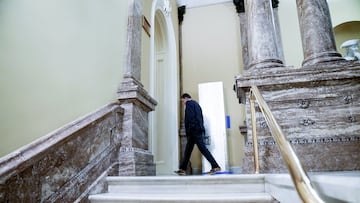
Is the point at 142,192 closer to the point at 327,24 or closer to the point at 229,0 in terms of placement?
the point at 327,24

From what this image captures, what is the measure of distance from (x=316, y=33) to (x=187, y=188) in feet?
7.84

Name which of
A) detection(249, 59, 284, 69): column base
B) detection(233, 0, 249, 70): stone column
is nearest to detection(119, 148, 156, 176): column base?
detection(249, 59, 284, 69): column base

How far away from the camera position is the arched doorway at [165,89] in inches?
221

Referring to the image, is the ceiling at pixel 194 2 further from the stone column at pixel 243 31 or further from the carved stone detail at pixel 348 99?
the carved stone detail at pixel 348 99

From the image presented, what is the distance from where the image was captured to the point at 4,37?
126 inches

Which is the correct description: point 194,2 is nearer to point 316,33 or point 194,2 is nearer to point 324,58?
point 316,33

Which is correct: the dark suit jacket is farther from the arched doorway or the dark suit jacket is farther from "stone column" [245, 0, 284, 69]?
"stone column" [245, 0, 284, 69]

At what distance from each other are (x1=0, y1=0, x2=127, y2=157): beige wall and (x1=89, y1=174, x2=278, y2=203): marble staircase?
1.05 m

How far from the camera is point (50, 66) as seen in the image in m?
2.95

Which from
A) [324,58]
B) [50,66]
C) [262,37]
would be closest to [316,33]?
[324,58]

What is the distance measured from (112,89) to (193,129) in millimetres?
2201

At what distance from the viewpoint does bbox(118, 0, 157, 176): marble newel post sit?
2.95 meters

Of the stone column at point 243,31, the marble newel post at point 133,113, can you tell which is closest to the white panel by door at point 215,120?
the stone column at point 243,31

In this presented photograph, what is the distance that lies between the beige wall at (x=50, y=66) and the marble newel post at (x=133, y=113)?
0.16 metres
